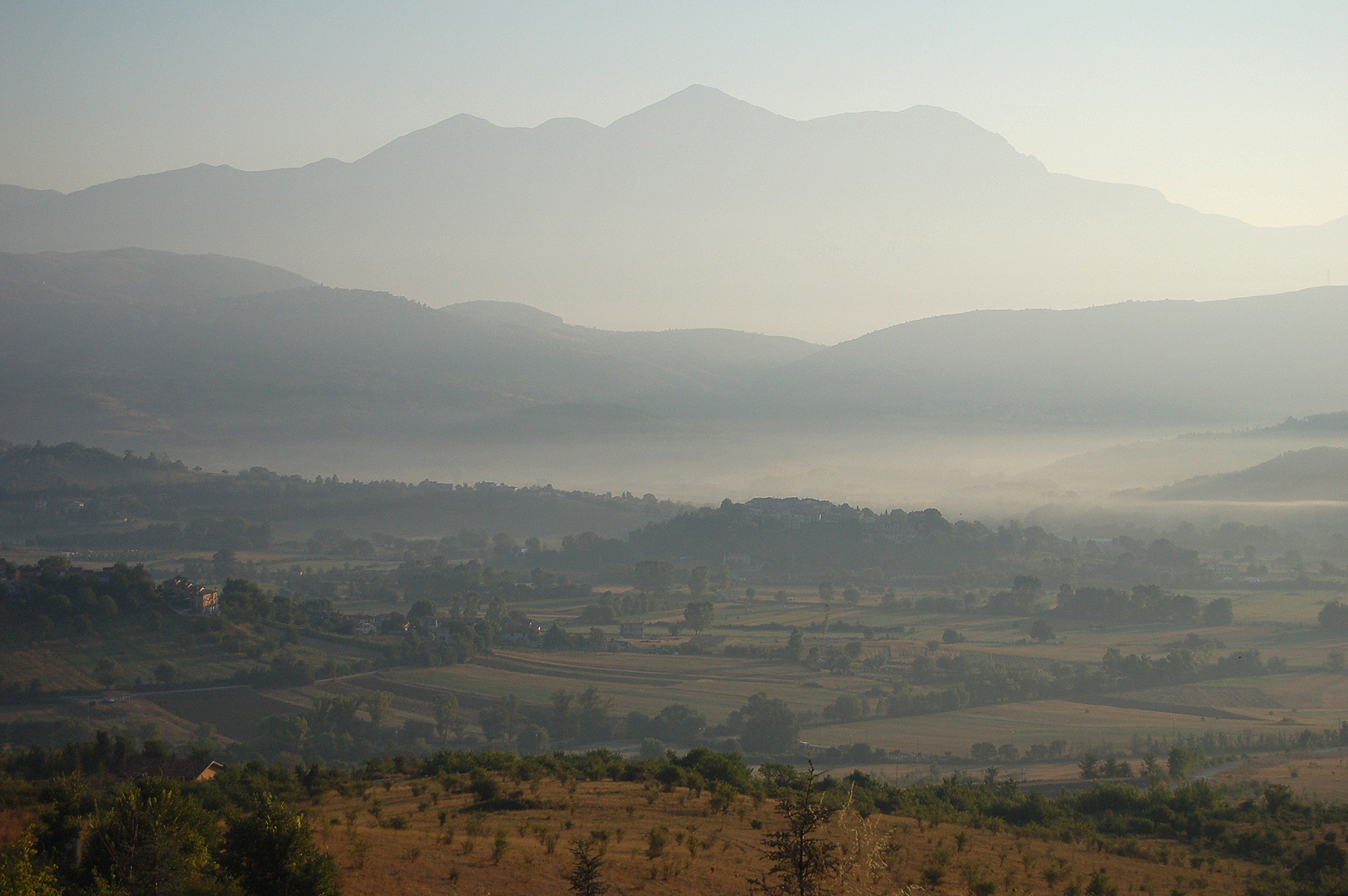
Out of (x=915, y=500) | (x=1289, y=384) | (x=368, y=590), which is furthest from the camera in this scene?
(x=1289, y=384)

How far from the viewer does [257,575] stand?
7550cm

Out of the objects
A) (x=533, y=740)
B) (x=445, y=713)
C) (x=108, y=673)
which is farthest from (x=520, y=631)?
(x=108, y=673)

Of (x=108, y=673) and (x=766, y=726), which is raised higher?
(x=108, y=673)

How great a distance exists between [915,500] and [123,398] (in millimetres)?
149400

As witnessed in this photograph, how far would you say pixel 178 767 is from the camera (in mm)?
19562

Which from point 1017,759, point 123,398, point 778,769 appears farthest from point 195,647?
point 123,398

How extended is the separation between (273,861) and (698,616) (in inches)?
1923

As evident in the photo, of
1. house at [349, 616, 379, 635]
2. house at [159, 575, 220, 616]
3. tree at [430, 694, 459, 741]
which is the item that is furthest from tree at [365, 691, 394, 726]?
house at [159, 575, 220, 616]

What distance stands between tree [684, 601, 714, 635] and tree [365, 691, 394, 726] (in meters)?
22.2

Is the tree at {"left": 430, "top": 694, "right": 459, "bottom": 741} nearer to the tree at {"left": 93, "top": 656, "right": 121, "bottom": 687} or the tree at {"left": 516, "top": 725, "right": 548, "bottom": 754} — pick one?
the tree at {"left": 516, "top": 725, "right": 548, "bottom": 754}

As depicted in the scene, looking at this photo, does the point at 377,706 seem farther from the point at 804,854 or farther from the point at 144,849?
the point at 804,854

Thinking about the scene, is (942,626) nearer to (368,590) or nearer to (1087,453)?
(368,590)

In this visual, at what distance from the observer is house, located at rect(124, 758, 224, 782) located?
750 inches

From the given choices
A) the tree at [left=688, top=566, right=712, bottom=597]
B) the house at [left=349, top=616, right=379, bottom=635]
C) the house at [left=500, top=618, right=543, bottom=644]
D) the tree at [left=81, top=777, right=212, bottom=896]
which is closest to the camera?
the tree at [left=81, top=777, right=212, bottom=896]
